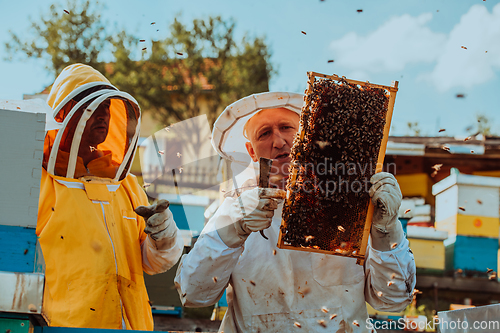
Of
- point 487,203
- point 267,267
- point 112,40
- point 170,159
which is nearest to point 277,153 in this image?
point 267,267

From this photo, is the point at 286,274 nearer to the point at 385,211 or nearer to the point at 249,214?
the point at 249,214

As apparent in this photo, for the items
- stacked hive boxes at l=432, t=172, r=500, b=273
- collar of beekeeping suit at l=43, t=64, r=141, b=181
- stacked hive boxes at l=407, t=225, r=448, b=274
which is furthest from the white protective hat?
stacked hive boxes at l=432, t=172, r=500, b=273

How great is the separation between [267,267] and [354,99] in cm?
100

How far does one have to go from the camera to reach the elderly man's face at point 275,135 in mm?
2531

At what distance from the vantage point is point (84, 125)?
2668 mm

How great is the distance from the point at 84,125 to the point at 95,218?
0.60m

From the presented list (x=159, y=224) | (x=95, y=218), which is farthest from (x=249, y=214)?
(x=95, y=218)

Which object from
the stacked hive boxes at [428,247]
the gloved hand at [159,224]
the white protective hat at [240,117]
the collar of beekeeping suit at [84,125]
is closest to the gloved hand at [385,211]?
the white protective hat at [240,117]

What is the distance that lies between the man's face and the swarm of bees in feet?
4.61

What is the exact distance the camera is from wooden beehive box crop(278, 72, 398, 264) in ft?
6.88

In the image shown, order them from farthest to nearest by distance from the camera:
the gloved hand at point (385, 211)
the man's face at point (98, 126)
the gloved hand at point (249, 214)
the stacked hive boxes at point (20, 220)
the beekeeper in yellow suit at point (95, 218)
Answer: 1. the man's face at point (98, 126)
2. the beekeeper in yellow suit at point (95, 218)
3. the gloved hand at point (249, 214)
4. the gloved hand at point (385, 211)
5. the stacked hive boxes at point (20, 220)

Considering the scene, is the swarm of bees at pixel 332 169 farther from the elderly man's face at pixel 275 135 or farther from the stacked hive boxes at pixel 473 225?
the stacked hive boxes at pixel 473 225

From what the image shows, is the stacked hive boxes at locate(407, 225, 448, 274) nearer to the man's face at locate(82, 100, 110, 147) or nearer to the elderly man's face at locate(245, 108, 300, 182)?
the elderly man's face at locate(245, 108, 300, 182)

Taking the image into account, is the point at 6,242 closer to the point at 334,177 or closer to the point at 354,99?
the point at 334,177
